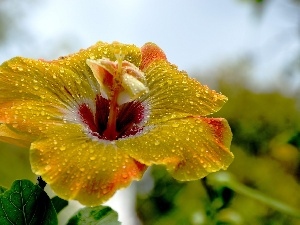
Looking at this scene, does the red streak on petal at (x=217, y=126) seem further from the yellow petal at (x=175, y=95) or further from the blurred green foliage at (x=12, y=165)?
the blurred green foliage at (x=12, y=165)

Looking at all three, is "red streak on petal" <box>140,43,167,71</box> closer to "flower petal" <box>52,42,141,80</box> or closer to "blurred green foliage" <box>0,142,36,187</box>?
"flower petal" <box>52,42,141,80</box>

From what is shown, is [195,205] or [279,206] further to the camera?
[195,205]

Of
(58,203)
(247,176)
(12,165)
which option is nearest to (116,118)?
(58,203)

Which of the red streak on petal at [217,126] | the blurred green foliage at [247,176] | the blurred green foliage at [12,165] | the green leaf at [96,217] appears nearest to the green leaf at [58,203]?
the green leaf at [96,217]

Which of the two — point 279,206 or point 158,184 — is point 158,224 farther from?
point 279,206

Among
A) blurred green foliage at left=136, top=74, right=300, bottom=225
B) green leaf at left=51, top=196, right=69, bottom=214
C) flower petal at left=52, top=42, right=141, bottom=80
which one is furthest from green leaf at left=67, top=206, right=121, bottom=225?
blurred green foliage at left=136, top=74, right=300, bottom=225

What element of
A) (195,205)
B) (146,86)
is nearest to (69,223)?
(146,86)
